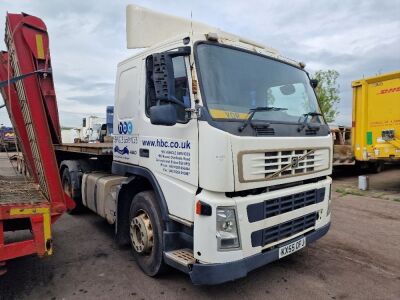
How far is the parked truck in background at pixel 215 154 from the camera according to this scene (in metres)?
2.88

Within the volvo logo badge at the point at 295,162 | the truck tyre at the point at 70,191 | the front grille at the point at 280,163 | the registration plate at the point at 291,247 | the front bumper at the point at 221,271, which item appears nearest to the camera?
the front bumper at the point at 221,271

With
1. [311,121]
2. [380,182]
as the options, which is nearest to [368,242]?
[311,121]

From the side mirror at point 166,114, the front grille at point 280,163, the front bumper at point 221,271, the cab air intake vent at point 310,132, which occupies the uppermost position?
the side mirror at point 166,114

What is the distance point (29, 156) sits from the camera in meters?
4.31

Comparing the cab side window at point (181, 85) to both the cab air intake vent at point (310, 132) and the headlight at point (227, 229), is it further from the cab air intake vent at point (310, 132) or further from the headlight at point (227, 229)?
the cab air intake vent at point (310, 132)

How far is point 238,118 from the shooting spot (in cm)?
305

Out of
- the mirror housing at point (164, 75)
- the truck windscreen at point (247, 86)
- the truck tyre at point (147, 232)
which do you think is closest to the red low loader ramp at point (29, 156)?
the truck tyre at point (147, 232)

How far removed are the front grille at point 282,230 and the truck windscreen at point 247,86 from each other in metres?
1.04

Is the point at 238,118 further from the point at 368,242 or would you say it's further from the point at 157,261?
the point at 368,242

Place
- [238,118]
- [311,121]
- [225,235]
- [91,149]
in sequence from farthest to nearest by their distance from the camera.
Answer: [91,149] < [311,121] < [238,118] < [225,235]

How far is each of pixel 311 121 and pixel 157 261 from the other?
230cm

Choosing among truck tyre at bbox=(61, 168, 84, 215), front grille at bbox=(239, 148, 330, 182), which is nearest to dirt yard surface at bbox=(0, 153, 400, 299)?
truck tyre at bbox=(61, 168, 84, 215)

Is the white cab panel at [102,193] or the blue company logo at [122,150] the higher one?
the blue company logo at [122,150]

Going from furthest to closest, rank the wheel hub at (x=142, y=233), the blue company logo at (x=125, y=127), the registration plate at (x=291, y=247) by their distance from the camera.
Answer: the blue company logo at (x=125, y=127) < the wheel hub at (x=142, y=233) < the registration plate at (x=291, y=247)
